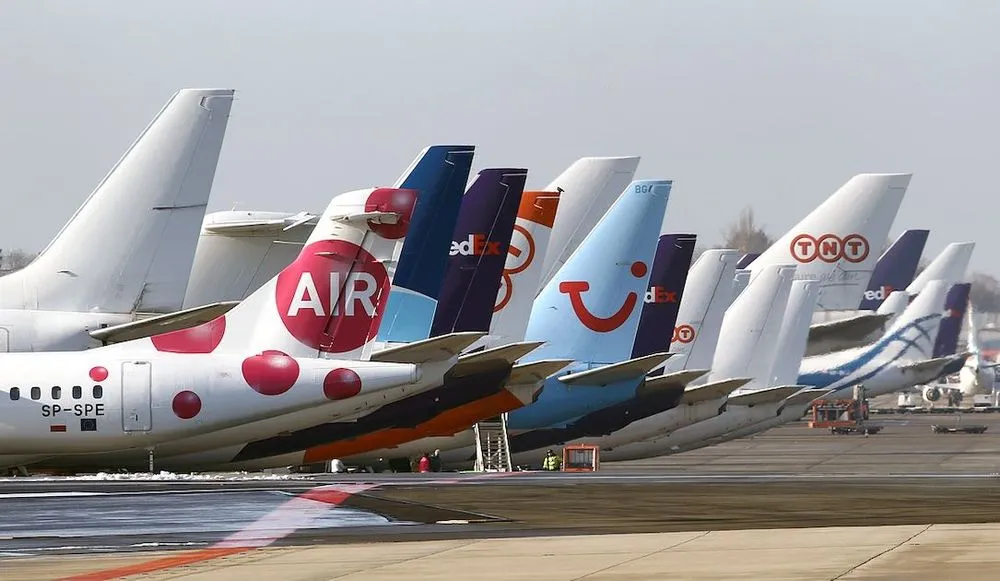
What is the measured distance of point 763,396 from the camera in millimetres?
60219

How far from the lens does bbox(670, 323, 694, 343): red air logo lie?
189 feet

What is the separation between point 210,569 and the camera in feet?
65.1

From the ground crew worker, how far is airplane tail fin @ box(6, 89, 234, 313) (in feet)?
52.7

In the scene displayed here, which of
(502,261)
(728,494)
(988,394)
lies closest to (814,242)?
(502,261)

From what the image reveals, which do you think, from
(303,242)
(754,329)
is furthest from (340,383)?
(754,329)

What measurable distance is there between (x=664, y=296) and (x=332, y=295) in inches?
712

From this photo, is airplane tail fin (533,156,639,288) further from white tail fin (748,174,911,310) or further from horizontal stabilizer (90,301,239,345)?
white tail fin (748,174,911,310)

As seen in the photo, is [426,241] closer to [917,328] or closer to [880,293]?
[880,293]

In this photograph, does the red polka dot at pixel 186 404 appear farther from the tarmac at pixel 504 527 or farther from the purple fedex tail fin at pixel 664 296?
the purple fedex tail fin at pixel 664 296

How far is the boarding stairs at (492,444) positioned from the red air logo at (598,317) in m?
3.97

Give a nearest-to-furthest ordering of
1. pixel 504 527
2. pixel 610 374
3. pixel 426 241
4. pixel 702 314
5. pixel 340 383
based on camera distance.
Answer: pixel 504 527, pixel 340 383, pixel 426 241, pixel 610 374, pixel 702 314

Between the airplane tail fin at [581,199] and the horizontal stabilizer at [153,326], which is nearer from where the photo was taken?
the horizontal stabilizer at [153,326]

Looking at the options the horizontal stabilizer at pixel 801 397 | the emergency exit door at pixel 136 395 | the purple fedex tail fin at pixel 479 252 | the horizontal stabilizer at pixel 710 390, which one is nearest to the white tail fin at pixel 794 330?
the horizontal stabilizer at pixel 801 397

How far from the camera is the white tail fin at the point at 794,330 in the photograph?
6328 centimetres
